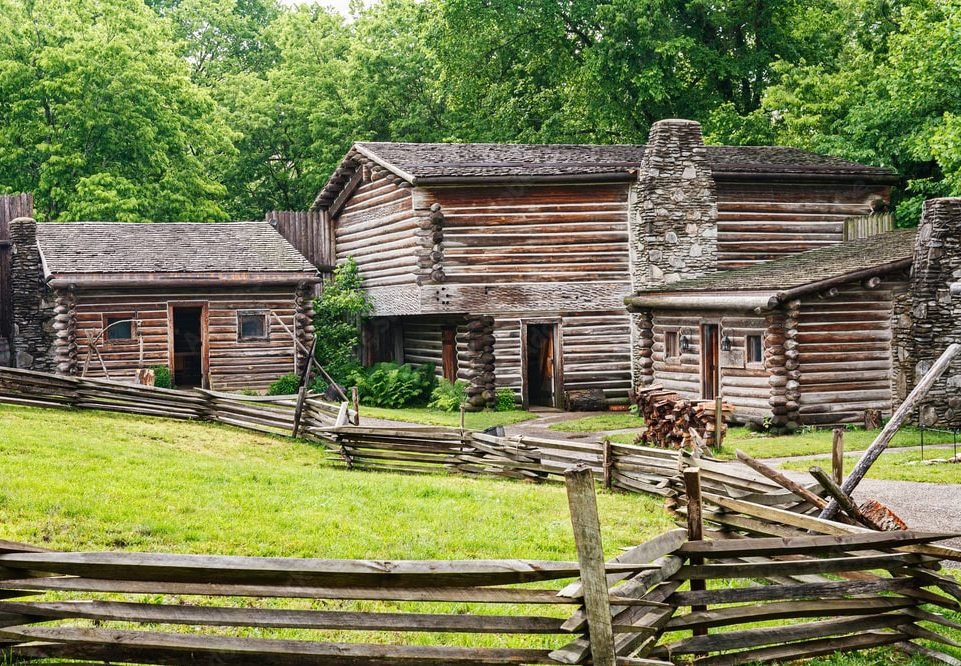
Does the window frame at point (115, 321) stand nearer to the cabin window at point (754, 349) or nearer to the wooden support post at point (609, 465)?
the cabin window at point (754, 349)

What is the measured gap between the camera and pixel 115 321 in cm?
2902

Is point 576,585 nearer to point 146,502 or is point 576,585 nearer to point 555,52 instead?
point 146,502

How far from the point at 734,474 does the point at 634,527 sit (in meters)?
1.45

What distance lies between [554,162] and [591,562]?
23.9 metres

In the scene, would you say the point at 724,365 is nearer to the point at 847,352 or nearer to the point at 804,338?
the point at 804,338

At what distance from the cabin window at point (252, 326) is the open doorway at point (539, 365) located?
719cm

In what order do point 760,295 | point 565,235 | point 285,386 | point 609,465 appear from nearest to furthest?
point 609,465 < point 760,295 < point 565,235 < point 285,386

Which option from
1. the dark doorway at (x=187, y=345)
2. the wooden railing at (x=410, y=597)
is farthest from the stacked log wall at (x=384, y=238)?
the wooden railing at (x=410, y=597)

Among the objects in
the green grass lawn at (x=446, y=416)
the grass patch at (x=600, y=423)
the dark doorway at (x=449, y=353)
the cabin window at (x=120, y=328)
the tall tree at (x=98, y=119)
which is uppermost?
the tall tree at (x=98, y=119)

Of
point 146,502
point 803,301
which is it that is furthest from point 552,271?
point 146,502

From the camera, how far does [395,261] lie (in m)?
30.0

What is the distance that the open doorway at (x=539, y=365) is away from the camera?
29833 mm

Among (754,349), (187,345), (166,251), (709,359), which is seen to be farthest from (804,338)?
(187,345)

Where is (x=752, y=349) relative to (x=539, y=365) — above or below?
above
